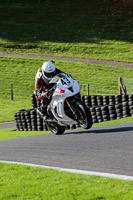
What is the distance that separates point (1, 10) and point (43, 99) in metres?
52.5

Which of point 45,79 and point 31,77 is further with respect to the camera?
point 31,77

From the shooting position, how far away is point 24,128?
1889cm

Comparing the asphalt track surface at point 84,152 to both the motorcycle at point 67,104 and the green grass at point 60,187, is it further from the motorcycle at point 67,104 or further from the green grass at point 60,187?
the green grass at point 60,187

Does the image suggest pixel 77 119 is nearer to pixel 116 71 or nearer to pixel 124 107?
pixel 124 107

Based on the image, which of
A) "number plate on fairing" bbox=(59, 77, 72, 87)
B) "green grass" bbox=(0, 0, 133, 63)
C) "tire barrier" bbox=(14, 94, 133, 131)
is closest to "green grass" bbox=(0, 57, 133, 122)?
"green grass" bbox=(0, 0, 133, 63)

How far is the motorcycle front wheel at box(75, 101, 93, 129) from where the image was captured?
1097cm

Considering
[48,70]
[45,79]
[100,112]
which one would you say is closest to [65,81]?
[48,70]

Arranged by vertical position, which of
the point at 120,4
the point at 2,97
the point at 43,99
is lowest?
the point at 2,97

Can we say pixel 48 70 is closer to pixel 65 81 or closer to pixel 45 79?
pixel 45 79

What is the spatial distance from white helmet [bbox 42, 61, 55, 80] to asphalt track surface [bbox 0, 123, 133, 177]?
187cm

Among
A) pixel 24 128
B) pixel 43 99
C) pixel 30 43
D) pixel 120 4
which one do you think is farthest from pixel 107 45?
pixel 43 99

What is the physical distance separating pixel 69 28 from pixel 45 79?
42.8m

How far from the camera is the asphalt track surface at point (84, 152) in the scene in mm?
7556

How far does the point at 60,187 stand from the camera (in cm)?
622
